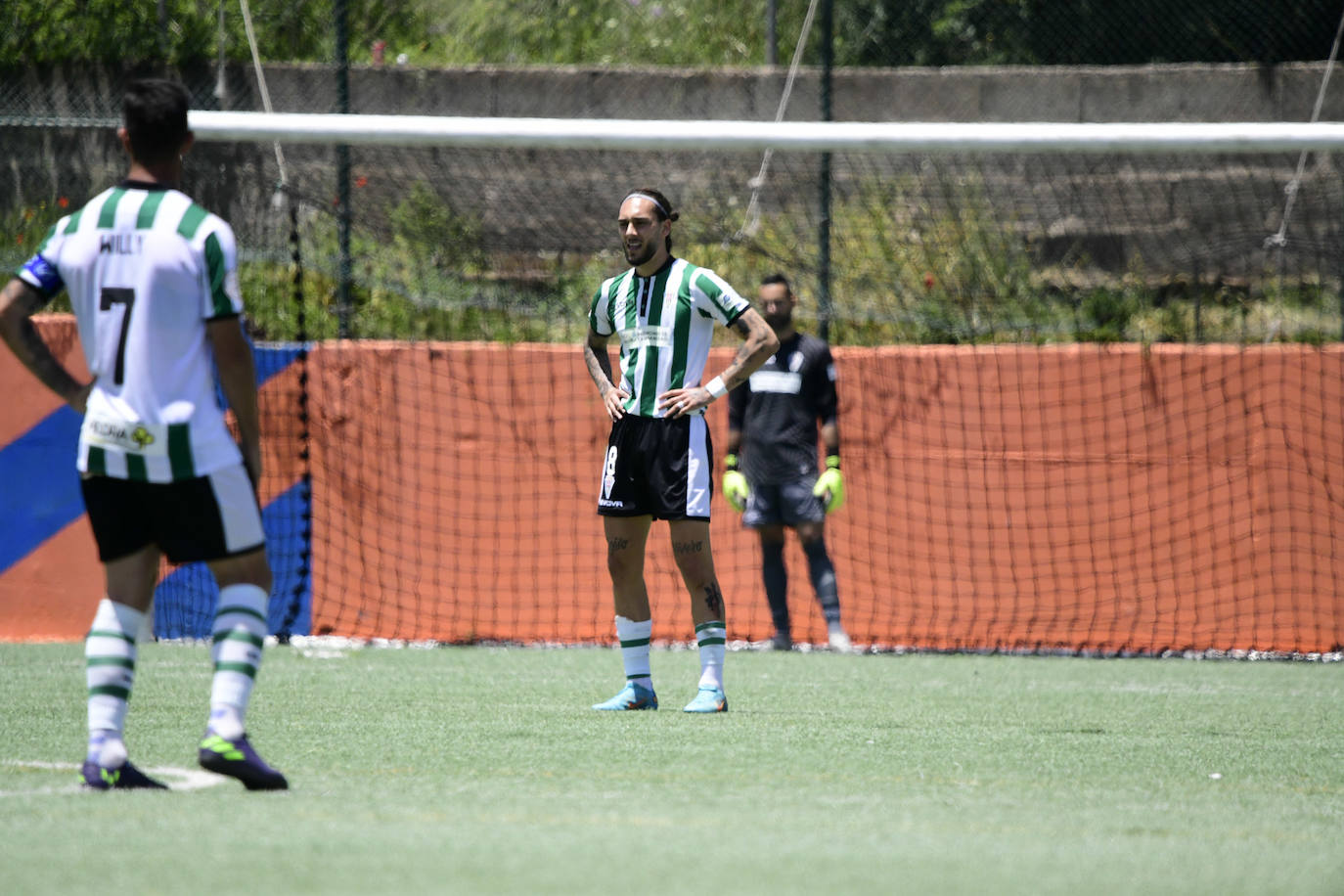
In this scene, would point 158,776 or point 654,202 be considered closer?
point 158,776

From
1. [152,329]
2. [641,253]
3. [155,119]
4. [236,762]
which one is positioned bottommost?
[236,762]

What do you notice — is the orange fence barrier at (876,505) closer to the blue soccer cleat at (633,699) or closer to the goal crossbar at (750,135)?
the goal crossbar at (750,135)

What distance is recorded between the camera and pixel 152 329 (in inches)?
170

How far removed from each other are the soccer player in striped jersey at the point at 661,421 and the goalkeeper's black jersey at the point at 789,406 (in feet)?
11.0

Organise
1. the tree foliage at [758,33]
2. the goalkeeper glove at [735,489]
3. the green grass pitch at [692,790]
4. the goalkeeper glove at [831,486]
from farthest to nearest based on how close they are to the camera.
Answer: the tree foliage at [758,33], the goalkeeper glove at [831,486], the goalkeeper glove at [735,489], the green grass pitch at [692,790]

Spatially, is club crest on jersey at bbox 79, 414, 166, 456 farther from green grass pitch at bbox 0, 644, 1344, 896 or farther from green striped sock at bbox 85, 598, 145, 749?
green grass pitch at bbox 0, 644, 1344, 896

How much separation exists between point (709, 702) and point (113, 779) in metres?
2.90

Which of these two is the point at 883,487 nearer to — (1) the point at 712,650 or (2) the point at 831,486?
(2) the point at 831,486

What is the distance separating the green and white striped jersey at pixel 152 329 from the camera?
430cm

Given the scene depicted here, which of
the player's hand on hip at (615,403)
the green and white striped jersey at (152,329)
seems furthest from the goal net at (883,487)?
the green and white striped jersey at (152,329)

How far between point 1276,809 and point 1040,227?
886 cm

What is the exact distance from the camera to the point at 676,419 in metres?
6.69

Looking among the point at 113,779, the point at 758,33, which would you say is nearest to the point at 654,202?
the point at 113,779

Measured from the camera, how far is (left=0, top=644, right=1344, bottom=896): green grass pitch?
3.54 meters
